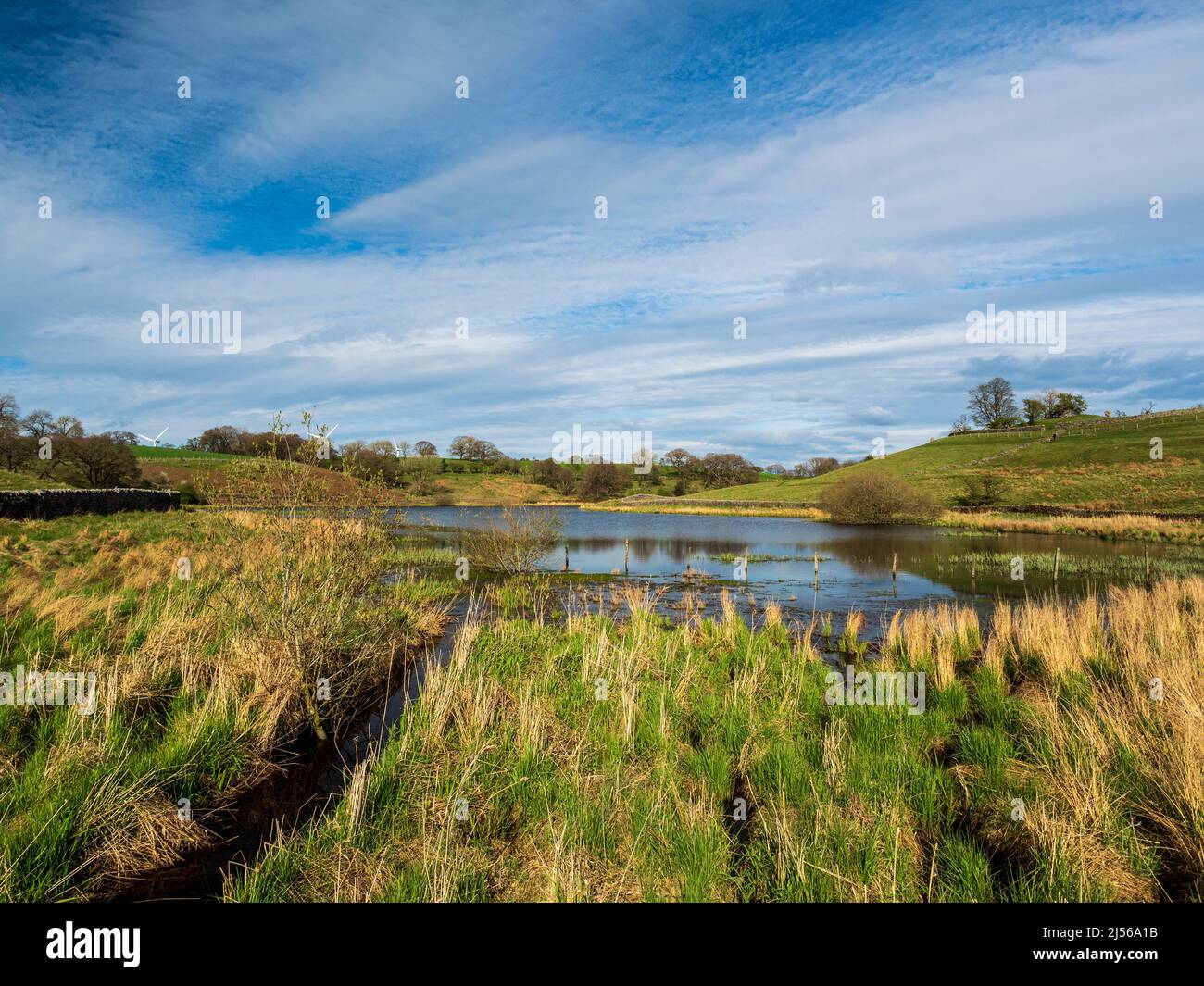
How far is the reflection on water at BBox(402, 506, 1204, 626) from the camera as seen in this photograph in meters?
23.8

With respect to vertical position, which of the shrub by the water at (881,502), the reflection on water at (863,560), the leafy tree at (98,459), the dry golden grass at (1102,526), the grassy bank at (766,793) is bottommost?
the reflection on water at (863,560)

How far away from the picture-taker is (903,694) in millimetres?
9766

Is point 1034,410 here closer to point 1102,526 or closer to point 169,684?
point 1102,526

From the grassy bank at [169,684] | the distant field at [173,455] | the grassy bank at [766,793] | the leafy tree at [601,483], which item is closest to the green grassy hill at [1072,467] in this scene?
the leafy tree at [601,483]

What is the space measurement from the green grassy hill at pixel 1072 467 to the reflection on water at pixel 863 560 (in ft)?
64.2

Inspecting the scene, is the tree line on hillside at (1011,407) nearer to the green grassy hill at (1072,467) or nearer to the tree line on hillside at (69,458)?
the green grassy hill at (1072,467)

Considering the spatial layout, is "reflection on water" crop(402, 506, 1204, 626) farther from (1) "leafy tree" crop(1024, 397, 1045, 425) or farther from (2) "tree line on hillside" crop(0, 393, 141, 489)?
(1) "leafy tree" crop(1024, 397, 1045, 425)

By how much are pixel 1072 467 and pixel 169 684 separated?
293 feet

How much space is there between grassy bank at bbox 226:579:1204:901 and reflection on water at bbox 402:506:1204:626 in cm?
1172

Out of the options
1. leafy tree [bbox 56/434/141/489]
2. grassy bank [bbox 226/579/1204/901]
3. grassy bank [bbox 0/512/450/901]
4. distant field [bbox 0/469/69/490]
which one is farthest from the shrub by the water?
leafy tree [bbox 56/434/141/489]

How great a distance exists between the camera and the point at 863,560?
34281 mm

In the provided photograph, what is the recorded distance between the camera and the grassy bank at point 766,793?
5023 mm

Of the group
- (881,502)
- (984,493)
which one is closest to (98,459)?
(881,502)
